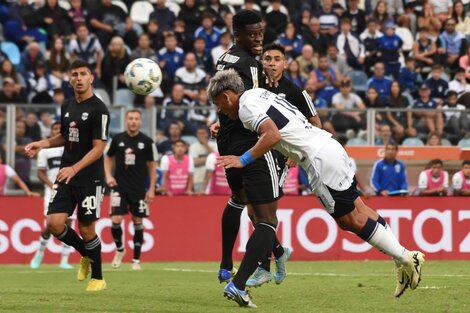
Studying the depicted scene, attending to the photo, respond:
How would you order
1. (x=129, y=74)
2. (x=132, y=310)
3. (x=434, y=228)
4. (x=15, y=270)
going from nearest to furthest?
(x=132, y=310)
(x=129, y=74)
(x=15, y=270)
(x=434, y=228)

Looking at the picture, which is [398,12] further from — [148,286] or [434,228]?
Answer: [148,286]

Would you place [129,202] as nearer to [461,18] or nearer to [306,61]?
[306,61]

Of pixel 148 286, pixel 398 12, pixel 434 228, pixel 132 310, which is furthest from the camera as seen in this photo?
pixel 398 12

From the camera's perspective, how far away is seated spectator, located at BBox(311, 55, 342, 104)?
24.4m

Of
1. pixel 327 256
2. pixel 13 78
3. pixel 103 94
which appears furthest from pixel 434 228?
pixel 13 78

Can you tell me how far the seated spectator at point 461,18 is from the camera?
89.8ft

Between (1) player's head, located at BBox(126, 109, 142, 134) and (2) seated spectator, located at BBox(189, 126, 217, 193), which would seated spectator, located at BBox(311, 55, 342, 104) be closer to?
(2) seated spectator, located at BBox(189, 126, 217, 193)

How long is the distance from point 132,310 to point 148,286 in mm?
2926

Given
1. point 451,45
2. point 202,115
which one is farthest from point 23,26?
point 451,45

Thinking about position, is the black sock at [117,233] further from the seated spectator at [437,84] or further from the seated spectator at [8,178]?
the seated spectator at [437,84]

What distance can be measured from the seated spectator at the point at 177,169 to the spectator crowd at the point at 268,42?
6 centimetres

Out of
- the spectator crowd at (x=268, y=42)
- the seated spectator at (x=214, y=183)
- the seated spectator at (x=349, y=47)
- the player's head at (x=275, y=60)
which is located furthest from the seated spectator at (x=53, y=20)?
the player's head at (x=275, y=60)

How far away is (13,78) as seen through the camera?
23.5m

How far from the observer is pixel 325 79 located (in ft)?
81.6
